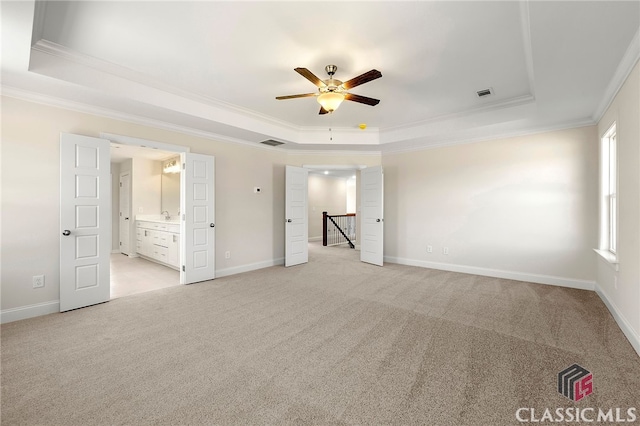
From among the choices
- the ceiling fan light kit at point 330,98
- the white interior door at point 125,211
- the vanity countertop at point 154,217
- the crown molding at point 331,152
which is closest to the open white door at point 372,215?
the crown molding at point 331,152

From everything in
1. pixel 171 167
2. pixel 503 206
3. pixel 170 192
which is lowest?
pixel 503 206

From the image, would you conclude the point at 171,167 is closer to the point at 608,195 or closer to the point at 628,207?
the point at 628,207

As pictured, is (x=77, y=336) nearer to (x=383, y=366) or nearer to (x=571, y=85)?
(x=383, y=366)

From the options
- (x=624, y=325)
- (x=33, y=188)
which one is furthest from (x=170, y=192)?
(x=624, y=325)

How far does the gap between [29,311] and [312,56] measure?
166 inches

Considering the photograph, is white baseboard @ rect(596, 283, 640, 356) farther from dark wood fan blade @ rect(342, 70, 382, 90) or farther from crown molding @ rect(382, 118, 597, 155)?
dark wood fan blade @ rect(342, 70, 382, 90)

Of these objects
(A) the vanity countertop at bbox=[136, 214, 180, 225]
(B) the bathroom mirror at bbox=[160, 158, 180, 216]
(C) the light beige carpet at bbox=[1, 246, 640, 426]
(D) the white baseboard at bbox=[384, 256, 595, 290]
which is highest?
(B) the bathroom mirror at bbox=[160, 158, 180, 216]

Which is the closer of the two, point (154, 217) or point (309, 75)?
point (309, 75)

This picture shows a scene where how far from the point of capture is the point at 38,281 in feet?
10.4

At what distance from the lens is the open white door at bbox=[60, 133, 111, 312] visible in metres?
3.30

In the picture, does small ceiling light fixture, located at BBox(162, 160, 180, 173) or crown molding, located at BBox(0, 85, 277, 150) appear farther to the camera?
small ceiling light fixture, located at BBox(162, 160, 180, 173)

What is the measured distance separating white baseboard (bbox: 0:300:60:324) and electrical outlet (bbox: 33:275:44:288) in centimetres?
21

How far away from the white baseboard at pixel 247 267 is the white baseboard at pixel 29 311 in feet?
6.90

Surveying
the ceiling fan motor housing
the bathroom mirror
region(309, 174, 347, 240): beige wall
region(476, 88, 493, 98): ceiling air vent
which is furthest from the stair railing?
the ceiling fan motor housing
